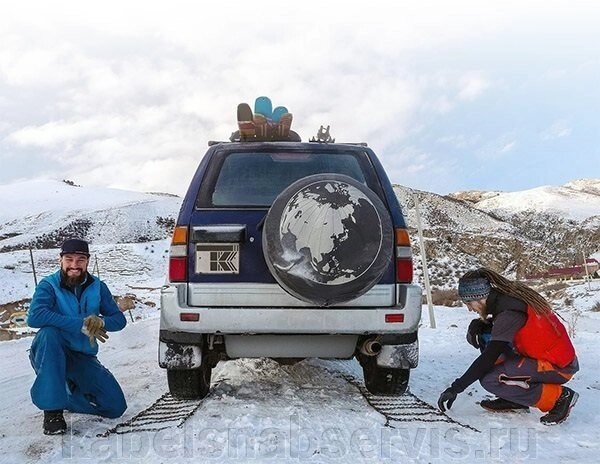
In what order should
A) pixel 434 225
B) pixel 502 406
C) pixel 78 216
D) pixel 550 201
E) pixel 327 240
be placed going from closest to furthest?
1. pixel 327 240
2. pixel 502 406
3. pixel 434 225
4. pixel 78 216
5. pixel 550 201

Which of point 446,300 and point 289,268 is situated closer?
point 289,268

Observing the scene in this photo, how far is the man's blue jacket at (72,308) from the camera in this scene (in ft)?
10.3

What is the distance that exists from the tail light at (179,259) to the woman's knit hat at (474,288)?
177 centimetres

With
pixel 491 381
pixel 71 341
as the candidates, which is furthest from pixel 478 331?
pixel 71 341

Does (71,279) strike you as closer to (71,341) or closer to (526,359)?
(71,341)

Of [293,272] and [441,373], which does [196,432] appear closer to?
[293,272]

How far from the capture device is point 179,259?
3.25 meters

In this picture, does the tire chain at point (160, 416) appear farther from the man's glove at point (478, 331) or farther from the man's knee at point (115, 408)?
the man's glove at point (478, 331)

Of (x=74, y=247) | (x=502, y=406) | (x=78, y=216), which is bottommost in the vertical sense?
(x=502, y=406)

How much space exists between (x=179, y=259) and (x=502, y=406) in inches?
90.5

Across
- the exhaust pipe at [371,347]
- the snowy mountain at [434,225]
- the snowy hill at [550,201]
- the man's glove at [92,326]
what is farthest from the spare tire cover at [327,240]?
the snowy hill at [550,201]

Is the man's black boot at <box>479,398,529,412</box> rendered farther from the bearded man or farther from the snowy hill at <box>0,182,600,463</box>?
the bearded man

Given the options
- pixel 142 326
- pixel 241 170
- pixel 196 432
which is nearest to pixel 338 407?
pixel 196 432

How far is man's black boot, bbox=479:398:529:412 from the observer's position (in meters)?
3.44
